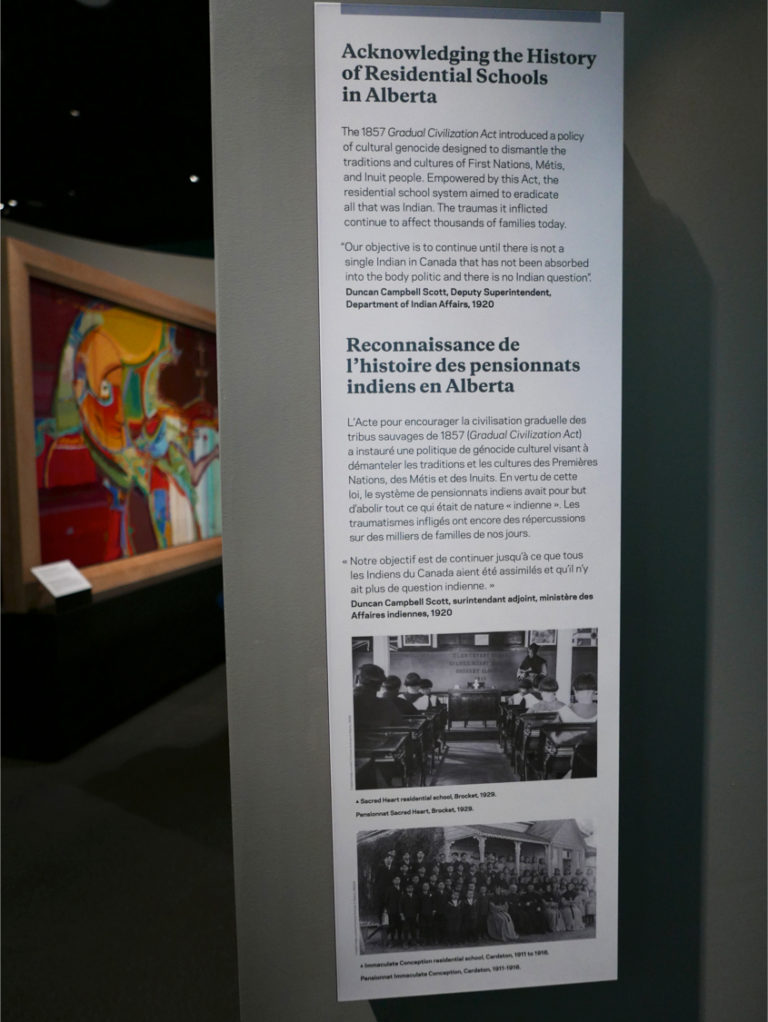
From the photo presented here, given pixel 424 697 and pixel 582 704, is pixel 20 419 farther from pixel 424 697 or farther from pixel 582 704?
pixel 582 704

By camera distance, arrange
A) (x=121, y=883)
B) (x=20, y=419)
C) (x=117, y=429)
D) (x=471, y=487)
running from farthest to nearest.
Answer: (x=117, y=429) → (x=20, y=419) → (x=121, y=883) → (x=471, y=487)

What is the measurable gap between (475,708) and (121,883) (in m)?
2.26

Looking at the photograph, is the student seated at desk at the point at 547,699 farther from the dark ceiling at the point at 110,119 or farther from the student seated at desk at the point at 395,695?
the dark ceiling at the point at 110,119

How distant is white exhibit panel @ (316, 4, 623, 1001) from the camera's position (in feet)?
4.14

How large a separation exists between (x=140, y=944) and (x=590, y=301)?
255 cm

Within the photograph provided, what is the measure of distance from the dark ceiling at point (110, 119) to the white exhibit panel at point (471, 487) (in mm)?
2978

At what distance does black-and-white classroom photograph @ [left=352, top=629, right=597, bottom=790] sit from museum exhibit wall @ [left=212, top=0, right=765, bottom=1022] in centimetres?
12

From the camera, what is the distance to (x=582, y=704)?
1.31 meters

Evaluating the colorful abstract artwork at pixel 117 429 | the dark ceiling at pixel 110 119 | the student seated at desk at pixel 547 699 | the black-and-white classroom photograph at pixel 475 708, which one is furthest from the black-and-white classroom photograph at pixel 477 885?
the dark ceiling at pixel 110 119

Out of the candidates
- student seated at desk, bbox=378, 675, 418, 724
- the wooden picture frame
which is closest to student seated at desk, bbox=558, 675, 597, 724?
student seated at desk, bbox=378, 675, 418, 724

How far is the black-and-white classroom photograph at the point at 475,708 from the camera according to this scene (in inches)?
51.4

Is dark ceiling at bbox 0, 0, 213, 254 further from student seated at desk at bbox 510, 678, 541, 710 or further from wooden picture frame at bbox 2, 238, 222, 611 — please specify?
student seated at desk at bbox 510, 678, 541, 710

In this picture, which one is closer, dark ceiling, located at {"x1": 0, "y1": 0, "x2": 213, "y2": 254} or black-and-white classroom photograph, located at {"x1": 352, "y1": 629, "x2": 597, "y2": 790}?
black-and-white classroom photograph, located at {"x1": 352, "y1": 629, "x2": 597, "y2": 790}

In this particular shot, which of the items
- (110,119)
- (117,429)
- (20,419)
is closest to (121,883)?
(20,419)
